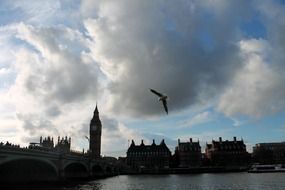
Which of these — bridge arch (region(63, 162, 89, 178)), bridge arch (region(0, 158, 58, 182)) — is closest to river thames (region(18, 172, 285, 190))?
bridge arch (region(0, 158, 58, 182))

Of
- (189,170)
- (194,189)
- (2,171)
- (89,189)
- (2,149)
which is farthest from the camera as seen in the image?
(189,170)

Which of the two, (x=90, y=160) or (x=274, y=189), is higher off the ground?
(x=90, y=160)

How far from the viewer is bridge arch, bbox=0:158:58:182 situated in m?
87.6

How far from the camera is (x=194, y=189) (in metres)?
71.2

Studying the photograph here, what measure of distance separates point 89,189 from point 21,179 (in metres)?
27.3

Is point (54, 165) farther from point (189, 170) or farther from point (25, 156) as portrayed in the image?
point (189, 170)

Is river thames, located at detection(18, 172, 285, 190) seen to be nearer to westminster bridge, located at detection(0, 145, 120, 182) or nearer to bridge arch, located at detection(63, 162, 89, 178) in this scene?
westminster bridge, located at detection(0, 145, 120, 182)

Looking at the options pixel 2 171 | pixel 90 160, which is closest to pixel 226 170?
pixel 90 160

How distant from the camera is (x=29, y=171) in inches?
3895

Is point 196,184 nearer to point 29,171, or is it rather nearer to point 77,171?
point 29,171

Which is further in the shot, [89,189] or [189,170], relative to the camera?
[189,170]

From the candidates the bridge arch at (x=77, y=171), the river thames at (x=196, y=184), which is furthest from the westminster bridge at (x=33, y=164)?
the river thames at (x=196, y=184)

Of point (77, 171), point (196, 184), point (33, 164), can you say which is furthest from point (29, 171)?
point (196, 184)

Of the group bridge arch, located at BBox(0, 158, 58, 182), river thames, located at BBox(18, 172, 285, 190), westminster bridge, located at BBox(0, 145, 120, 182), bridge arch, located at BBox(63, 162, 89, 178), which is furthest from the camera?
bridge arch, located at BBox(63, 162, 89, 178)
